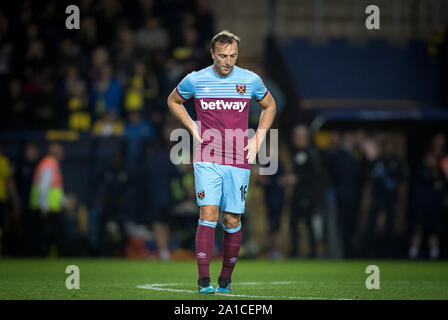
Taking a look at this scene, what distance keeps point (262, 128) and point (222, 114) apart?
470 millimetres

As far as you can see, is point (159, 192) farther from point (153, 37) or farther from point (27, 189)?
point (153, 37)

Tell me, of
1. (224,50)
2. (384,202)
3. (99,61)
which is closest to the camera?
(224,50)

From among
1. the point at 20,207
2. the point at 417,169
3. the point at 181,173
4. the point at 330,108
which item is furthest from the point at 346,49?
the point at 20,207

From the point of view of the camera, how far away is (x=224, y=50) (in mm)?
8609

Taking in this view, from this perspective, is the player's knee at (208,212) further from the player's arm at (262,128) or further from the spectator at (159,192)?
the spectator at (159,192)

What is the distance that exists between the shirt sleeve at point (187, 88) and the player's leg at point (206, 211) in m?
0.73

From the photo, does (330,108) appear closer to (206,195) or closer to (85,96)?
(85,96)

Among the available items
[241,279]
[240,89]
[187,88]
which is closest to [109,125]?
[241,279]

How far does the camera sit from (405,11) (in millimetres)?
22984

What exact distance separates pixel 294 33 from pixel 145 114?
208 inches

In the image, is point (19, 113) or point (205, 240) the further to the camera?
point (19, 113)

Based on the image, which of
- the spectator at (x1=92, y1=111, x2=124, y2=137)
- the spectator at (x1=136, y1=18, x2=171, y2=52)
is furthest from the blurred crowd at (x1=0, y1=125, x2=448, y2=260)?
the spectator at (x1=136, y1=18, x2=171, y2=52)

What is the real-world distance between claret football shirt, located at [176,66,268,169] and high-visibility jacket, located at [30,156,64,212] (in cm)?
884

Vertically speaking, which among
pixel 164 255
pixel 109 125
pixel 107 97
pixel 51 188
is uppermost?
pixel 107 97
